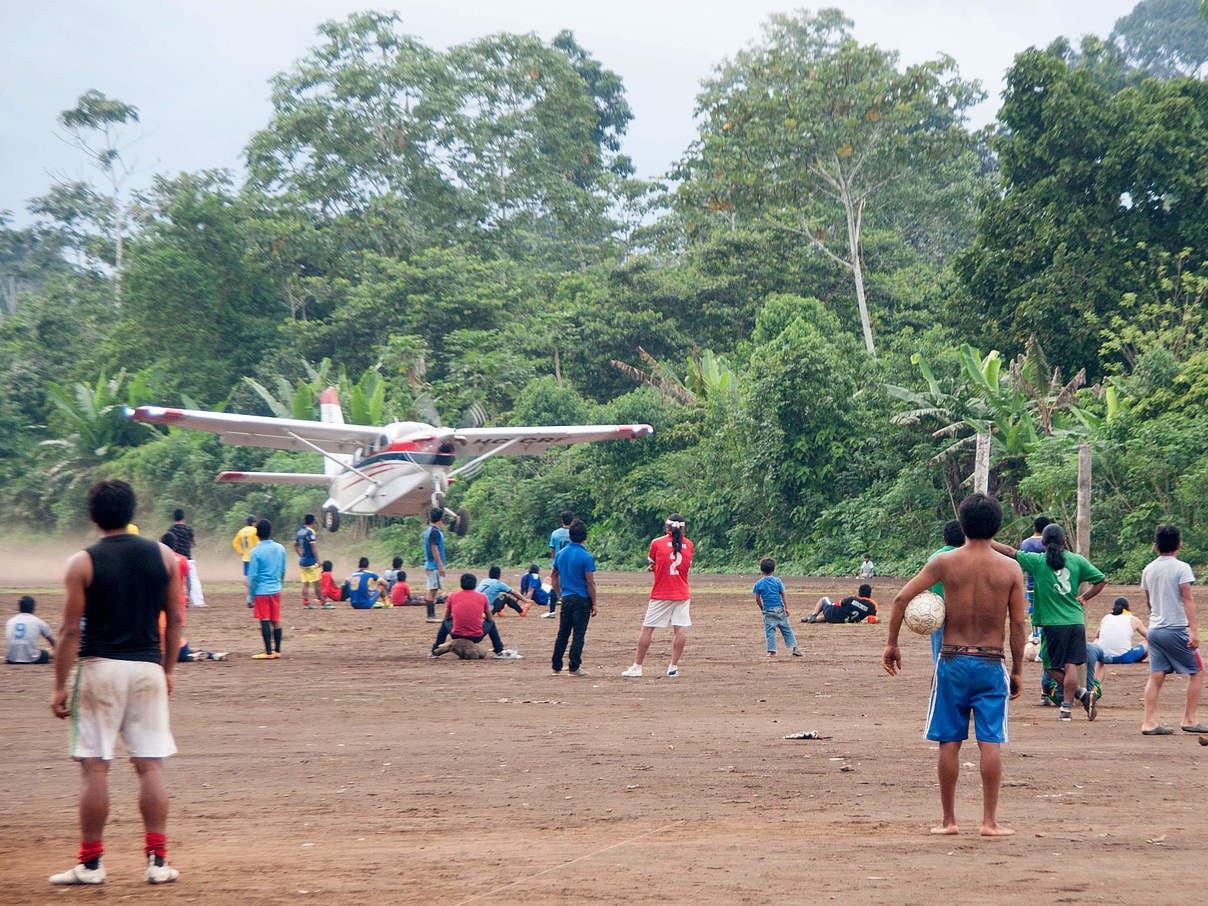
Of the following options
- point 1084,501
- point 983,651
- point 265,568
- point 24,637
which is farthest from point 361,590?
point 983,651

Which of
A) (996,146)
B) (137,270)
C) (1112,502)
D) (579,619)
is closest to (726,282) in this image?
(996,146)

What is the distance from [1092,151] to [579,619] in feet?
80.1

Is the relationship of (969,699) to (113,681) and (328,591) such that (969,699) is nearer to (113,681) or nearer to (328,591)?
(113,681)

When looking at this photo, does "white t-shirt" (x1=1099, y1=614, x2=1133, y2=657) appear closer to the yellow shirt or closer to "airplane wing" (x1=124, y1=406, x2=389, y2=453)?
the yellow shirt

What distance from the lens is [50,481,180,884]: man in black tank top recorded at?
589 cm

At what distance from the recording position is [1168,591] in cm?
1033

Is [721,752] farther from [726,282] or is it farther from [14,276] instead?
[14,276]

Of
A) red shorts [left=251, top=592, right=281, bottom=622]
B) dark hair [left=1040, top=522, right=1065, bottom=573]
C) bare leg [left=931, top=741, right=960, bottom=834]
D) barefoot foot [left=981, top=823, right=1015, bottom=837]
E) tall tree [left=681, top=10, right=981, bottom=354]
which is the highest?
tall tree [left=681, top=10, right=981, bottom=354]

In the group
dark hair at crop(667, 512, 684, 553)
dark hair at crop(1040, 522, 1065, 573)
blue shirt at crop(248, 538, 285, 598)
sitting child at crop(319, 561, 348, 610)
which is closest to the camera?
dark hair at crop(1040, 522, 1065, 573)

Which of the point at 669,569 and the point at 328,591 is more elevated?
the point at 669,569

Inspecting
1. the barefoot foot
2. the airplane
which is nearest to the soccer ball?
the barefoot foot

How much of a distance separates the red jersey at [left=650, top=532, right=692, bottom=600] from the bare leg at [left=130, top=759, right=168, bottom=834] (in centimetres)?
854

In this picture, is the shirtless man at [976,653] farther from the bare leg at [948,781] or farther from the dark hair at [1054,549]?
the dark hair at [1054,549]

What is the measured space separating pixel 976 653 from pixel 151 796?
4.17 metres
